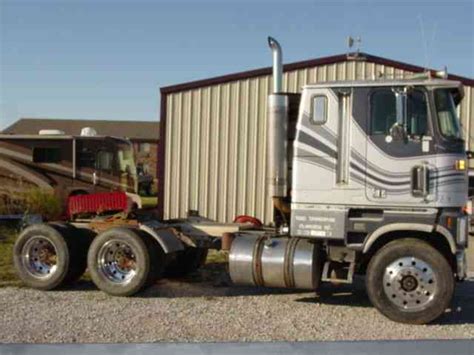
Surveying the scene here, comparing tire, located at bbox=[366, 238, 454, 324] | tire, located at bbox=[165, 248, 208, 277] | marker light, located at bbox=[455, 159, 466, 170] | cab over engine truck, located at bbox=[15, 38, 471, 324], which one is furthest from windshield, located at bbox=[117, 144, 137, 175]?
marker light, located at bbox=[455, 159, 466, 170]

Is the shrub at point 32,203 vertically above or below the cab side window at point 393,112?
below

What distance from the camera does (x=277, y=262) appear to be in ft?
28.3

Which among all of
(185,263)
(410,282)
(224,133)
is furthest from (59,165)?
(410,282)

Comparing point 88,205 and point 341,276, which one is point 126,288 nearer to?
point 88,205

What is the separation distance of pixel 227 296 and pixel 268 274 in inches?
43.2

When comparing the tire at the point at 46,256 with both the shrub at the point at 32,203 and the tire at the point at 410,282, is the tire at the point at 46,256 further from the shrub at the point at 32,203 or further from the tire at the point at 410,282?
the shrub at the point at 32,203

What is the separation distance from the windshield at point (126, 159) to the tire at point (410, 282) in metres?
13.1

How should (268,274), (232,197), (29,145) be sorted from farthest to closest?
(29,145) → (232,197) → (268,274)

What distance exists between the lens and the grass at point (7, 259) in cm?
1044

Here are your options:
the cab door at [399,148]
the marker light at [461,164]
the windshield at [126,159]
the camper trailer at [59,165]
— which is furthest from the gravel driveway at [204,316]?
the windshield at [126,159]

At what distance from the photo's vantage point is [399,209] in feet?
26.9

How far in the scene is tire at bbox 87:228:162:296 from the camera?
30.1 feet

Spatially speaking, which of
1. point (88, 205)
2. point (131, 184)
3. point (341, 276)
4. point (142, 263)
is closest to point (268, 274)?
point (341, 276)

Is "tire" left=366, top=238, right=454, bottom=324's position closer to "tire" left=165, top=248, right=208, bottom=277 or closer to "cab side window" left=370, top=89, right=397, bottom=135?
"cab side window" left=370, top=89, right=397, bottom=135
